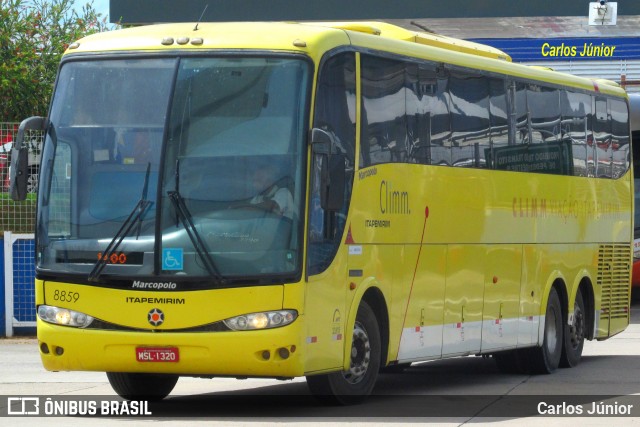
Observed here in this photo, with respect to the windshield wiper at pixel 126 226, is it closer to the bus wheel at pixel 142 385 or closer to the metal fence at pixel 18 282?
the bus wheel at pixel 142 385

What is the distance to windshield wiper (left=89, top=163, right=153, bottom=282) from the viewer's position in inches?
479

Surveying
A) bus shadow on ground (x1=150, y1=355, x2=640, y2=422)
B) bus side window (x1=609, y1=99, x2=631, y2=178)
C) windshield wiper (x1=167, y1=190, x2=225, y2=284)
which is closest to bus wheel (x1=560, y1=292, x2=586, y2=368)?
bus shadow on ground (x1=150, y1=355, x2=640, y2=422)

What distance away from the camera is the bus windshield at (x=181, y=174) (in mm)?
12000

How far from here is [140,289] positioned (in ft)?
39.6

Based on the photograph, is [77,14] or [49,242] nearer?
[49,242]

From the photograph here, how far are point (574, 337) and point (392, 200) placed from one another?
611cm

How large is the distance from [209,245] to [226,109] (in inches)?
46.0

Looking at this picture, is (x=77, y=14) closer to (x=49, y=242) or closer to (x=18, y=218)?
(x=18, y=218)

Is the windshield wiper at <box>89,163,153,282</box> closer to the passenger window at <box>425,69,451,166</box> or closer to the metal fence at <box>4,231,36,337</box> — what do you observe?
the passenger window at <box>425,69,451,166</box>

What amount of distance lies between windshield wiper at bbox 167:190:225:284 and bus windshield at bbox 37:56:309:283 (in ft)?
0.04

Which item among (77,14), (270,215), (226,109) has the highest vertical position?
(77,14)

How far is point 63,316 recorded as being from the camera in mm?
12383

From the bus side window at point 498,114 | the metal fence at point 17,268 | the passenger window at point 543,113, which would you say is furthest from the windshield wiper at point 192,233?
the metal fence at point 17,268

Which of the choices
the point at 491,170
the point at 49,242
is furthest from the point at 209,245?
the point at 491,170
